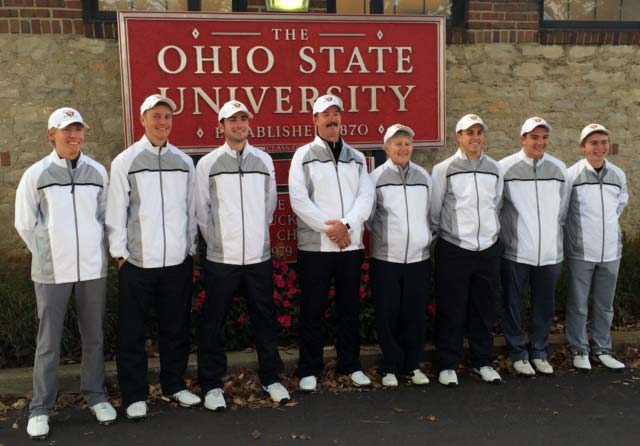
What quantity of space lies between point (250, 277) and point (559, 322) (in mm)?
3104

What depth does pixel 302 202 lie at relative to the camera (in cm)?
429

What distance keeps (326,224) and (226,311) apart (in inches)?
35.5

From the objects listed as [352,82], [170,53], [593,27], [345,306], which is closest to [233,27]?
[170,53]

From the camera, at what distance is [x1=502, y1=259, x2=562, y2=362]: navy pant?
4691 millimetres

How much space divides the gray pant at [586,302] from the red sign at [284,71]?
73.4 inches

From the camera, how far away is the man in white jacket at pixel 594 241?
4758 millimetres

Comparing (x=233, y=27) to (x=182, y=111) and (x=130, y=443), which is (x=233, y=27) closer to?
(x=182, y=111)

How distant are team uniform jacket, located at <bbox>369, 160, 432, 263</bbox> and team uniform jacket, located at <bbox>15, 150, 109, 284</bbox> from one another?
6.29ft

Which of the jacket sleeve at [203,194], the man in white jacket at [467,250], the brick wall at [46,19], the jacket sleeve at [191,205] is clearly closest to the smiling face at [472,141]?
the man in white jacket at [467,250]

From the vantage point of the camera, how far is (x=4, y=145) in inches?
225

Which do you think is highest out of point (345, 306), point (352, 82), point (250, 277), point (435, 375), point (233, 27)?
point (233, 27)

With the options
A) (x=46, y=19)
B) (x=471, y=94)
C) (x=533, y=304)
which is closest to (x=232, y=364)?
(x=533, y=304)

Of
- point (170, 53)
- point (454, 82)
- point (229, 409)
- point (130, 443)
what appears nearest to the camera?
point (130, 443)

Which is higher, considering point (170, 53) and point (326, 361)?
point (170, 53)
